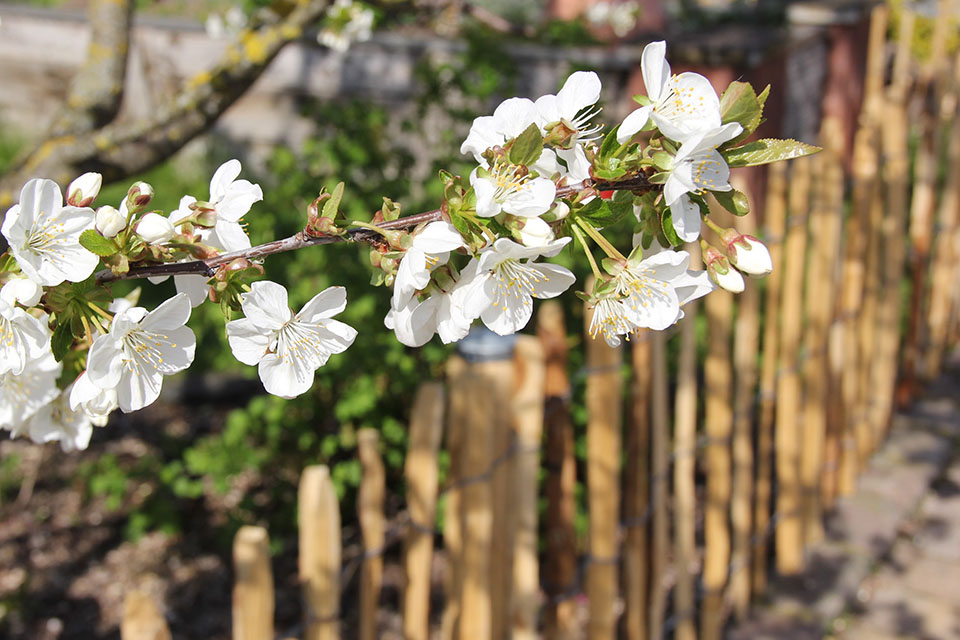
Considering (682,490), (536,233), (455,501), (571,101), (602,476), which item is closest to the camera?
(536,233)

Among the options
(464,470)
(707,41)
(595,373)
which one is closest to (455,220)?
(464,470)

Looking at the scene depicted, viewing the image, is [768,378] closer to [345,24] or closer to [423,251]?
[345,24]

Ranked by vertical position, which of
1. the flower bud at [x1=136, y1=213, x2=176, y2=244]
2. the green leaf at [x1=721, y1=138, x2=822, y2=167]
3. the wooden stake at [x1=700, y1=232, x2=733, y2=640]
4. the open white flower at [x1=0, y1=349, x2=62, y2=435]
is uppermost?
the green leaf at [x1=721, y1=138, x2=822, y2=167]

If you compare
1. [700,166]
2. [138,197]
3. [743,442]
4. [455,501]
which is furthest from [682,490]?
[138,197]

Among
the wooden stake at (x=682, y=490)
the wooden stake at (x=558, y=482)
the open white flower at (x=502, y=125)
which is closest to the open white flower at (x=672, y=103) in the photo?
the open white flower at (x=502, y=125)

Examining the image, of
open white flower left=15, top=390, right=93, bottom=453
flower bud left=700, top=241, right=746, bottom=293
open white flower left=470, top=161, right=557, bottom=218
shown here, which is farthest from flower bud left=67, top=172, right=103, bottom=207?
flower bud left=700, top=241, right=746, bottom=293

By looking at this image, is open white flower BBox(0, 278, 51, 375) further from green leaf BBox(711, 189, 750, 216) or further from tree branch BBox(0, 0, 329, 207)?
tree branch BBox(0, 0, 329, 207)
